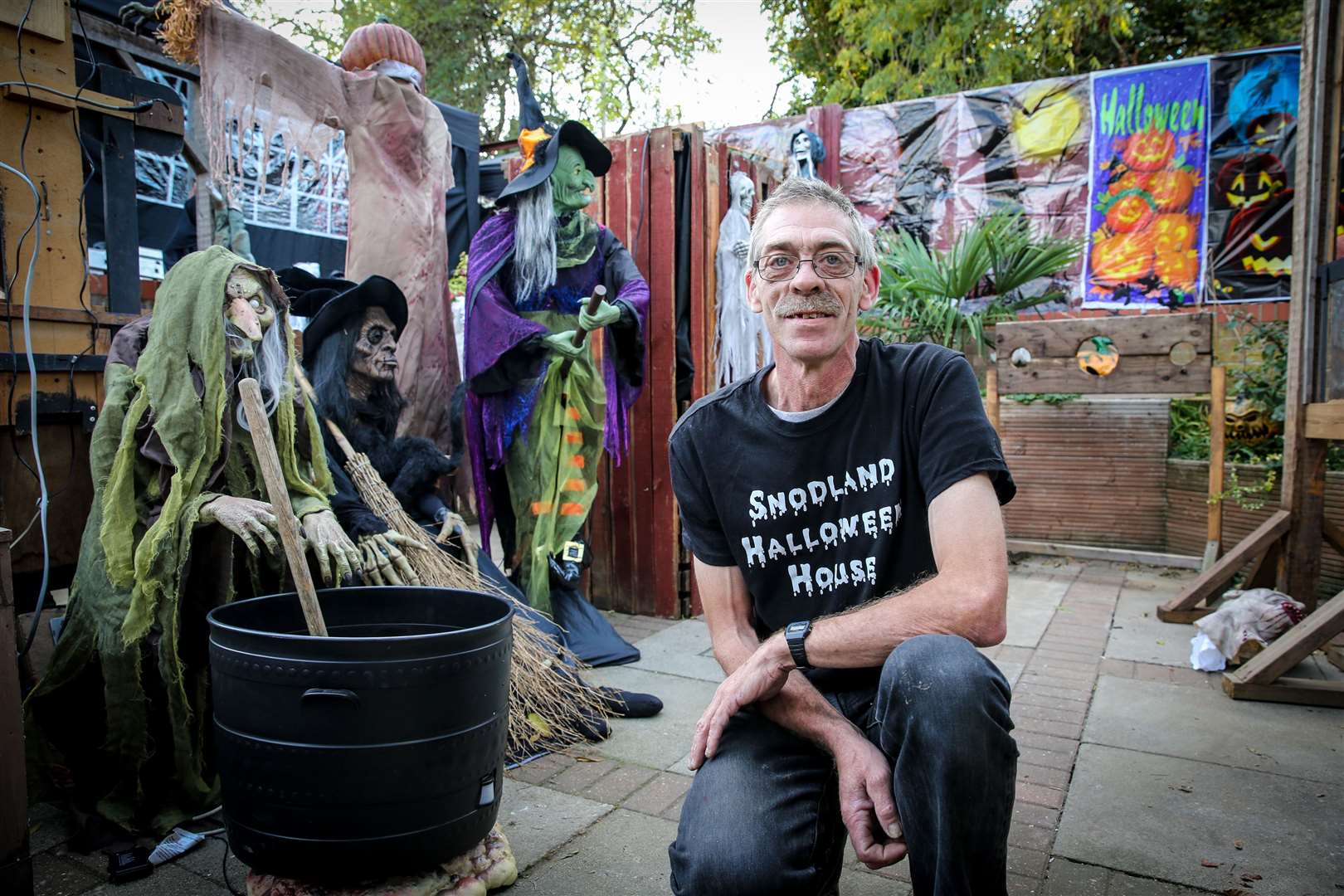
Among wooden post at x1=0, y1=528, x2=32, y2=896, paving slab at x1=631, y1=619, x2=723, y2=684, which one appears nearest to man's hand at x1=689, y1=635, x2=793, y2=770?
wooden post at x1=0, y1=528, x2=32, y2=896

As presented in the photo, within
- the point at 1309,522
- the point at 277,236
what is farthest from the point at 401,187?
the point at 1309,522

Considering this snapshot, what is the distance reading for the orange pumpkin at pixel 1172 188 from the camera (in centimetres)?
657

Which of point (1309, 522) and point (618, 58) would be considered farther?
point (618, 58)

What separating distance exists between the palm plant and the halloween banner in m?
1.14

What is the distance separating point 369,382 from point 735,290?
217cm

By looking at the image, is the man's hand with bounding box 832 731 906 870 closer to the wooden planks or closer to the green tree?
the wooden planks

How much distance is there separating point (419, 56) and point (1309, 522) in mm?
4699

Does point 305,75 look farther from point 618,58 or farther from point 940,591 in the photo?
point 618,58

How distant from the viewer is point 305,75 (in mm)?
3727

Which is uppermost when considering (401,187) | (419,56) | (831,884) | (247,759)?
(419,56)

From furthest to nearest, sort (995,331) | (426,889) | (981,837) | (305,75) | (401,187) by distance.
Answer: (995,331) < (401,187) < (305,75) < (426,889) < (981,837)

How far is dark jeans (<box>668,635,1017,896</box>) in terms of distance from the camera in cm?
137

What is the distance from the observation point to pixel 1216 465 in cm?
487

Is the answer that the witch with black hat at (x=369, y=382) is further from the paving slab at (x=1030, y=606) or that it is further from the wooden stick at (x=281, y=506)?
the paving slab at (x=1030, y=606)
